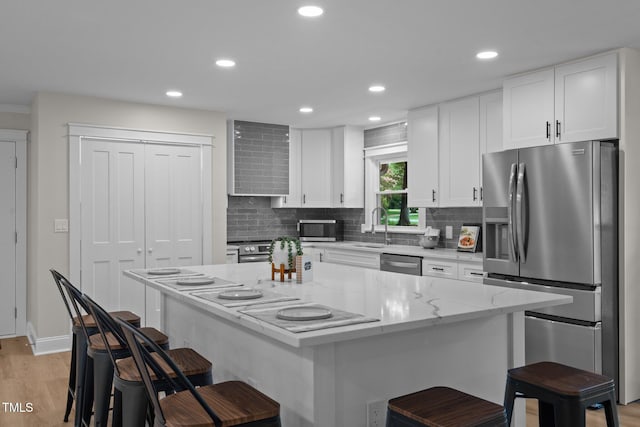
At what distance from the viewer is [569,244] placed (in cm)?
366

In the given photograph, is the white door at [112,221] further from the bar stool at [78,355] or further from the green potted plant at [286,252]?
the green potted plant at [286,252]

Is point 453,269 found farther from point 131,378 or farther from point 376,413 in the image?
point 131,378

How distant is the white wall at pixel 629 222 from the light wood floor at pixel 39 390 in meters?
0.30

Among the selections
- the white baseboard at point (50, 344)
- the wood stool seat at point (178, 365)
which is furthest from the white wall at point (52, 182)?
the wood stool seat at point (178, 365)

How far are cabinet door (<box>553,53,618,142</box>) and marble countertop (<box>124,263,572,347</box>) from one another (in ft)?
5.44

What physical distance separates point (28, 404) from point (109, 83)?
8.40 ft

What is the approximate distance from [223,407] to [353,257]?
14.2 ft

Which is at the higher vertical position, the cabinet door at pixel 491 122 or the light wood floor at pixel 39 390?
the cabinet door at pixel 491 122

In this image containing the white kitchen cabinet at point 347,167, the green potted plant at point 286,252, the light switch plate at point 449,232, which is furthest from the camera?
the white kitchen cabinet at point 347,167

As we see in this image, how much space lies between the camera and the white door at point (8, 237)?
5.56 meters

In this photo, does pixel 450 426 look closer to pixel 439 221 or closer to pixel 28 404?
pixel 28 404

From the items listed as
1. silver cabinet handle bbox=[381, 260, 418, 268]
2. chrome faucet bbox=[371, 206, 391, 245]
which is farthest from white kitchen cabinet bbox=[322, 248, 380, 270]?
chrome faucet bbox=[371, 206, 391, 245]

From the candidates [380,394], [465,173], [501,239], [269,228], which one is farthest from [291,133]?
[380,394]

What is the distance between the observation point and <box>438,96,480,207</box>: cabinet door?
496 cm
